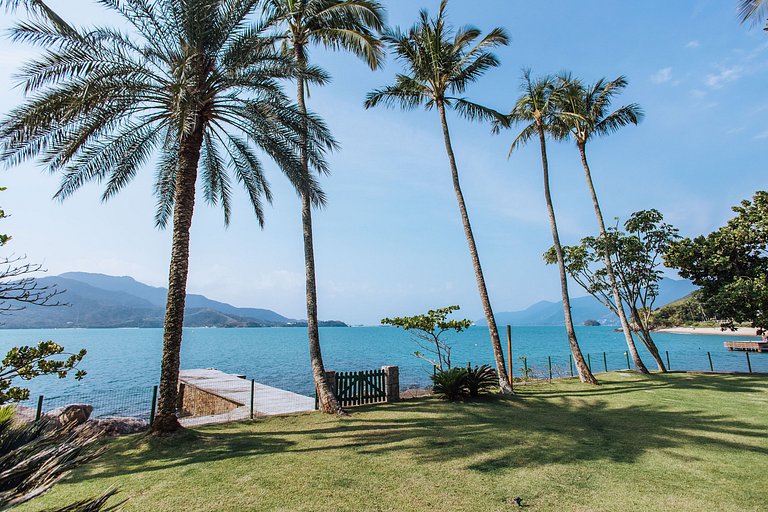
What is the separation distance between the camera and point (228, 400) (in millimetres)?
15883

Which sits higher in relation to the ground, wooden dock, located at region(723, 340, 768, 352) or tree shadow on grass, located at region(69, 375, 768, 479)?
tree shadow on grass, located at region(69, 375, 768, 479)

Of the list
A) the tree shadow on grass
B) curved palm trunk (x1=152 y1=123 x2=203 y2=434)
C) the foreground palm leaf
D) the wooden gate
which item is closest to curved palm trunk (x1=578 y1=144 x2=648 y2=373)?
the tree shadow on grass

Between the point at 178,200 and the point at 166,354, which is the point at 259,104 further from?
the point at 166,354

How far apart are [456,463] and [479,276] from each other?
963 centimetres

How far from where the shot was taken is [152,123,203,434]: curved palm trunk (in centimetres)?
898

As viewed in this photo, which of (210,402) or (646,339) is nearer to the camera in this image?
(210,402)

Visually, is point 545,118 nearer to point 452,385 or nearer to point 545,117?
point 545,117

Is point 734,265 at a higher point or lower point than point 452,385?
higher

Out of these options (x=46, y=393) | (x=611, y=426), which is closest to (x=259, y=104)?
(x=611, y=426)

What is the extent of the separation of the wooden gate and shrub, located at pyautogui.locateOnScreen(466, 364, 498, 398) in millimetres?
3174

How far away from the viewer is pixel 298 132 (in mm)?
11523

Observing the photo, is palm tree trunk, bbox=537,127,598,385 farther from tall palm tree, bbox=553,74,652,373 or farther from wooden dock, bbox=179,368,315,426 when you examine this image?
wooden dock, bbox=179,368,315,426

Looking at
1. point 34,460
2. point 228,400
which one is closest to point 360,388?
point 228,400

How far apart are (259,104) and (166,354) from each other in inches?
284
